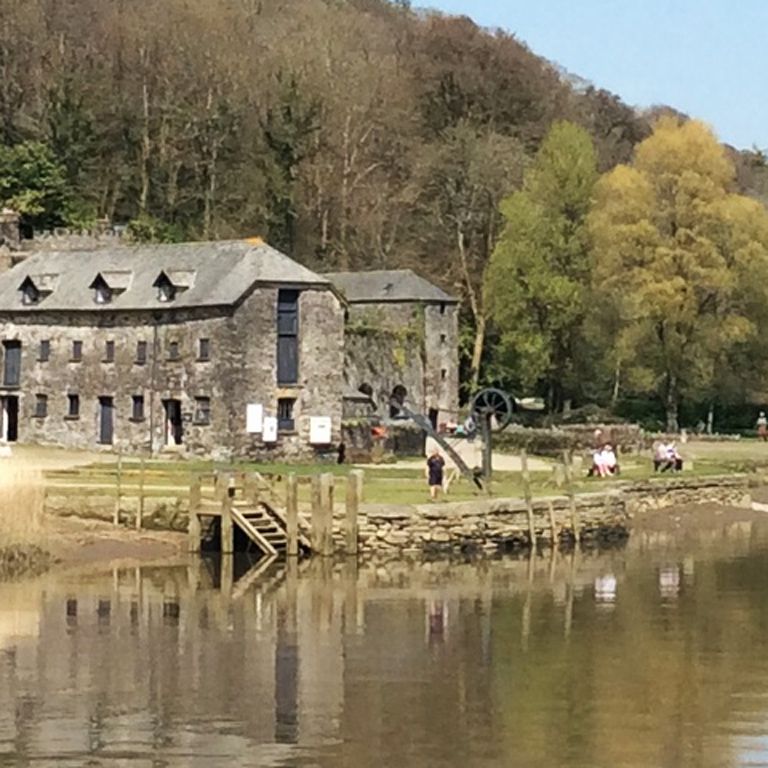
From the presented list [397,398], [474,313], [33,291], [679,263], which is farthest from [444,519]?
[474,313]

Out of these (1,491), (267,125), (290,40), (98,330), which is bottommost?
(1,491)

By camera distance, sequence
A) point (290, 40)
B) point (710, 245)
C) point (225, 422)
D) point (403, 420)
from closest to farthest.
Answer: point (225, 422) < point (403, 420) < point (710, 245) < point (290, 40)

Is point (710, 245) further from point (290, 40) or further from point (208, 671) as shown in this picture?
point (208, 671)

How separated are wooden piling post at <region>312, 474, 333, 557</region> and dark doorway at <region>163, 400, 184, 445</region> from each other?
1840cm

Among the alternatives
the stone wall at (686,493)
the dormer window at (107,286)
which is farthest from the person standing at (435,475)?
the dormer window at (107,286)

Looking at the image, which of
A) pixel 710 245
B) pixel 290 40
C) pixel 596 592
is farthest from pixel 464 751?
pixel 290 40

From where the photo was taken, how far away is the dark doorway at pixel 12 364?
199 ft

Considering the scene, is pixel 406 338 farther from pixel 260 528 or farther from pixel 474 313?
pixel 260 528

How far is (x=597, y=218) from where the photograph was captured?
7244cm

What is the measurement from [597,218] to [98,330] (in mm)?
22753

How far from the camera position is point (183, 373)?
57094 millimetres

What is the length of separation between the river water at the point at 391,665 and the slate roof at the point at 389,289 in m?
33.6

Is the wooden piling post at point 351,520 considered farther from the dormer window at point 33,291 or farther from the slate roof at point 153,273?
the dormer window at point 33,291

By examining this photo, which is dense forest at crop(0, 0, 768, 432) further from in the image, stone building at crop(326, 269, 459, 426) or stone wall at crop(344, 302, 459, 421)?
stone building at crop(326, 269, 459, 426)
